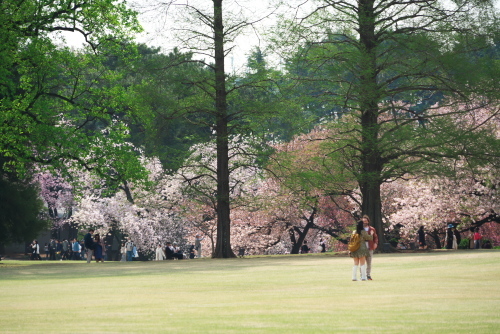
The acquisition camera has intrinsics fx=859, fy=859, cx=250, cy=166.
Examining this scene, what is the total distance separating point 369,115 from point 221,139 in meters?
7.30

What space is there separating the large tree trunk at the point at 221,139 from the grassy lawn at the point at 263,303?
18386 millimetres

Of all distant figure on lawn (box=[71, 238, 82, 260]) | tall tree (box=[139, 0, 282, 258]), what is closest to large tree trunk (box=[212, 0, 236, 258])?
tall tree (box=[139, 0, 282, 258])

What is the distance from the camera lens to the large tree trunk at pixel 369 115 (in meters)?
38.4

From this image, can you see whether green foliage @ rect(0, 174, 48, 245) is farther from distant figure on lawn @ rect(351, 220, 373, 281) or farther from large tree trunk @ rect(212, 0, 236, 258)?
distant figure on lawn @ rect(351, 220, 373, 281)

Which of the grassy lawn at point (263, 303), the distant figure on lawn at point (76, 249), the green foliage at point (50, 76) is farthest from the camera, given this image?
the distant figure on lawn at point (76, 249)

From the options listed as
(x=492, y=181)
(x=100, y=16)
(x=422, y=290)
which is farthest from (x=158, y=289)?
(x=492, y=181)

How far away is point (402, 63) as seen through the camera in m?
39.2

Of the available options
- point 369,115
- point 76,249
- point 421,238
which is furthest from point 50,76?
point 76,249

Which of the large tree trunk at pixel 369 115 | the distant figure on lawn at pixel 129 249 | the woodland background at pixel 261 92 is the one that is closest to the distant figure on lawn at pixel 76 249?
the distant figure on lawn at pixel 129 249

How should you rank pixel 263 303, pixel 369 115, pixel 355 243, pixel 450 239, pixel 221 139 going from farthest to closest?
pixel 450 239 < pixel 221 139 < pixel 369 115 < pixel 355 243 < pixel 263 303

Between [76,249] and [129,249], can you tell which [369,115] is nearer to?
[129,249]

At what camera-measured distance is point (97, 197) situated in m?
65.2

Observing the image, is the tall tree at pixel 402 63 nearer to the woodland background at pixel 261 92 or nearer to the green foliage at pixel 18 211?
→ the woodland background at pixel 261 92

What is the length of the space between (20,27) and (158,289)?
21.1 metres
